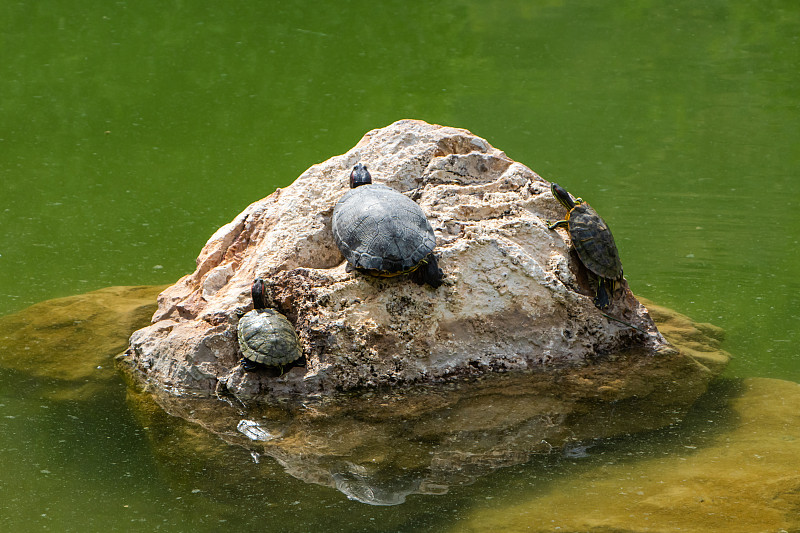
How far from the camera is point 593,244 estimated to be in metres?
3.53

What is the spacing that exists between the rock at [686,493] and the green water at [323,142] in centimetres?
16

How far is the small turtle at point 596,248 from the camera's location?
3.50 m

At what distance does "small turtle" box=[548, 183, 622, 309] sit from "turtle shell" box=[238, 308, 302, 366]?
1.21 m

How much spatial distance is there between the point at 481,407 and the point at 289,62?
5.80m

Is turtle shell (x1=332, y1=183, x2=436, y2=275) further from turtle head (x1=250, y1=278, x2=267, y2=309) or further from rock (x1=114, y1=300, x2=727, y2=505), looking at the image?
rock (x1=114, y1=300, x2=727, y2=505)

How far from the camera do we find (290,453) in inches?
115

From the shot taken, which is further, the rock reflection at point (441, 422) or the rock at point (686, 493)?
the rock reflection at point (441, 422)

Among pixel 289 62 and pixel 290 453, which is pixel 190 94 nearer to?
pixel 289 62

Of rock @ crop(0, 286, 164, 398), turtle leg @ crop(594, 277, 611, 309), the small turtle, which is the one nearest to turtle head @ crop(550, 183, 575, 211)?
the small turtle

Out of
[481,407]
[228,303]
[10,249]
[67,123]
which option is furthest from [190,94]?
[481,407]

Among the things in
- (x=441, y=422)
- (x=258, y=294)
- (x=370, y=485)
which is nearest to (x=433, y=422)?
(x=441, y=422)

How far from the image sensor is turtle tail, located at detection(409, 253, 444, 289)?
3316mm

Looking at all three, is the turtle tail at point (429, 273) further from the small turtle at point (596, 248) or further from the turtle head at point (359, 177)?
the small turtle at point (596, 248)

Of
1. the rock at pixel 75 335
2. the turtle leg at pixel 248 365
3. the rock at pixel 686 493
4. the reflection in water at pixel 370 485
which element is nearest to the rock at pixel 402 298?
the turtle leg at pixel 248 365
